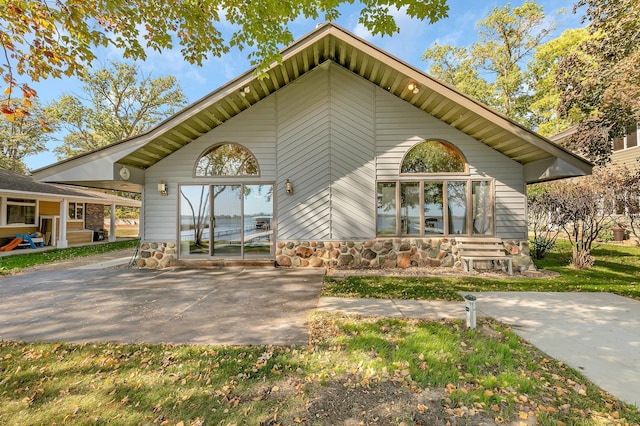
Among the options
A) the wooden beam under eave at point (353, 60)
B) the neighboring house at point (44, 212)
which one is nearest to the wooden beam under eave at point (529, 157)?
the wooden beam under eave at point (353, 60)

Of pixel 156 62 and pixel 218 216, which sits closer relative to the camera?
pixel 218 216

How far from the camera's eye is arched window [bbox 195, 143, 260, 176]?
7.36 meters

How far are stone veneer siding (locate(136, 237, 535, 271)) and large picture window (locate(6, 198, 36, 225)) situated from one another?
12961mm

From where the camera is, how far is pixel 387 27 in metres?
5.57

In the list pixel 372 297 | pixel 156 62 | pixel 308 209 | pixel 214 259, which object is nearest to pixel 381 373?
pixel 372 297

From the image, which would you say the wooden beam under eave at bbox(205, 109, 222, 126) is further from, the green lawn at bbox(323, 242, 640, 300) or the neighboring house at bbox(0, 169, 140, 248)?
the neighboring house at bbox(0, 169, 140, 248)

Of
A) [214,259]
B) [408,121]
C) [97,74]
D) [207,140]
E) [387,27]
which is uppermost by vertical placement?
[97,74]

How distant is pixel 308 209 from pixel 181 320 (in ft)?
13.8

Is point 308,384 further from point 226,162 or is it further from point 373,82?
point 373,82

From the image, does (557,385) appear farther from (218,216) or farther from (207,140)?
(207,140)

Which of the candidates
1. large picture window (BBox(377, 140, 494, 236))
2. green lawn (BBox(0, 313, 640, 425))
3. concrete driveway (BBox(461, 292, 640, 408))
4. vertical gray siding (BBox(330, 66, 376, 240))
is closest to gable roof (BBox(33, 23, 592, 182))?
vertical gray siding (BBox(330, 66, 376, 240))

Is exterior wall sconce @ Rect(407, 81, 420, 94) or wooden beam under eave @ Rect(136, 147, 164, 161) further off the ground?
exterior wall sconce @ Rect(407, 81, 420, 94)

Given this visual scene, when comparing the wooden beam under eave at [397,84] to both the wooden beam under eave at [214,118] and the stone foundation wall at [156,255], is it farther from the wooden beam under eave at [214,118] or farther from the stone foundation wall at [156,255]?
the stone foundation wall at [156,255]

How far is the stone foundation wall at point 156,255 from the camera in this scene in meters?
7.28
